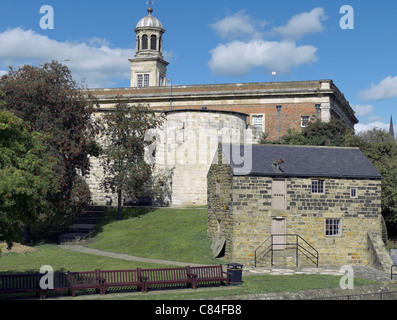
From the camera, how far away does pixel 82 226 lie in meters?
34.1

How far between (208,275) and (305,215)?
7.58m

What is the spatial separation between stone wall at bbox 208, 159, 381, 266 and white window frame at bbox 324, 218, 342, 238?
14 cm

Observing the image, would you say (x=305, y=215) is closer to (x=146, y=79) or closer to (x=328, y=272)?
(x=328, y=272)

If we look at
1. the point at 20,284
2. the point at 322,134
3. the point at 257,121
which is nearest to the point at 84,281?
the point at 20,284

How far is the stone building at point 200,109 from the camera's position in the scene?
3997 cm

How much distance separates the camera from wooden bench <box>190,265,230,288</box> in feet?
66.4

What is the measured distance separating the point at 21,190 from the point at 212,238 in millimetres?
13259

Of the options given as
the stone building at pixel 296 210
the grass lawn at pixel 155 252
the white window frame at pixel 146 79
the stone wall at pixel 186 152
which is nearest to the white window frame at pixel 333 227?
the stone building at pixel 296 210

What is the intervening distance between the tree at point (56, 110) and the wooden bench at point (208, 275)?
12.8 meters

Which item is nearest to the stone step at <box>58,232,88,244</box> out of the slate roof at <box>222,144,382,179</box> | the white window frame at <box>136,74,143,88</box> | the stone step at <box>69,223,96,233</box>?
the stone step at <box>69,223,96,233</box>

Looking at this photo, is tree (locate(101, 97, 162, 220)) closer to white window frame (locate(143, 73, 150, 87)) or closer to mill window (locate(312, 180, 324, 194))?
mill window (locate(312, 180, 324, 194))

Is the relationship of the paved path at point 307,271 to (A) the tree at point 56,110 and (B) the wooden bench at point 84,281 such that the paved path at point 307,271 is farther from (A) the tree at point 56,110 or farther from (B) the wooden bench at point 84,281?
(A) the tree at point 56,110
